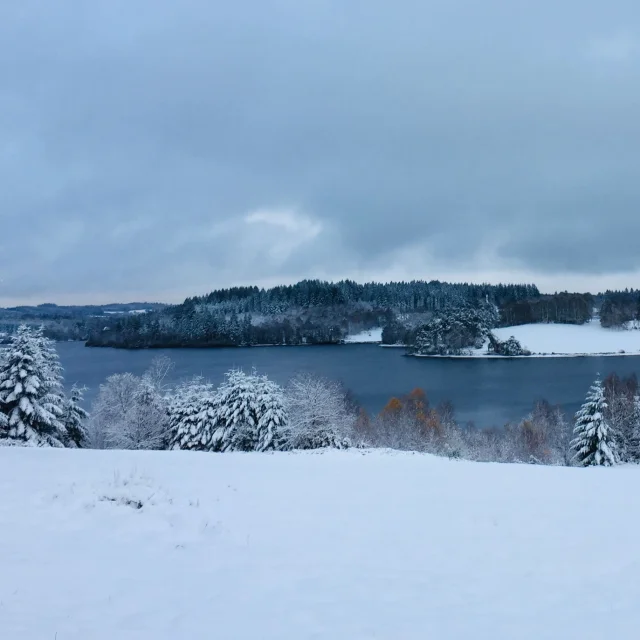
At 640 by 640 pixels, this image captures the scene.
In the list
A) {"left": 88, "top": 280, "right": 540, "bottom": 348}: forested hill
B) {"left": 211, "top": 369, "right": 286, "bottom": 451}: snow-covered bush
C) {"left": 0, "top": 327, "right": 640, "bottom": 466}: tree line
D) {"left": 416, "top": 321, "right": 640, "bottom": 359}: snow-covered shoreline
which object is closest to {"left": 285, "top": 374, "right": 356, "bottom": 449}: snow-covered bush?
A: {"left": 0, "top": 327, "right": 640, "bottom": 466}: tree line

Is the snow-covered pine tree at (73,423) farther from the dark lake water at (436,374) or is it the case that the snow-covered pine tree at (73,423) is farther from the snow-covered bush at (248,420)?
the dark lake water at (436,374)

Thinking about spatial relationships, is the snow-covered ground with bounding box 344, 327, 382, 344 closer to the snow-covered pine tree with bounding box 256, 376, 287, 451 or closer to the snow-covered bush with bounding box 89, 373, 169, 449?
the snow-covered bush with bounding box 89, 373, 169, 449

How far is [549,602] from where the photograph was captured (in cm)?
475

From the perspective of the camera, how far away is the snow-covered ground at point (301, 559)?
404 centimetres

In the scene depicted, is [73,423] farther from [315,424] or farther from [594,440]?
[594,440]

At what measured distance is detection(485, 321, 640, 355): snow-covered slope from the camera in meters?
96.5

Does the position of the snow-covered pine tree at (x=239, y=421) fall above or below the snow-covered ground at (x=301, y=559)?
below

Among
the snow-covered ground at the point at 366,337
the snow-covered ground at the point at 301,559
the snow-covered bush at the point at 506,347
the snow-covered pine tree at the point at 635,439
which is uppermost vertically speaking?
the snow-covered ground at the point at 366,337

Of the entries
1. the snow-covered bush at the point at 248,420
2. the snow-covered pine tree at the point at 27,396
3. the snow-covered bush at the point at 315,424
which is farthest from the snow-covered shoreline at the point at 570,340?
the snow-covered pine tree at the point at 27,396

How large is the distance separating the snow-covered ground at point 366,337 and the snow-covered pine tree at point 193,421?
10482 cm

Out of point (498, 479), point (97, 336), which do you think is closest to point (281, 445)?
point (498, 479)

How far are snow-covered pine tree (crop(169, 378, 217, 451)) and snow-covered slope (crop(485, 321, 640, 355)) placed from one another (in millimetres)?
86641

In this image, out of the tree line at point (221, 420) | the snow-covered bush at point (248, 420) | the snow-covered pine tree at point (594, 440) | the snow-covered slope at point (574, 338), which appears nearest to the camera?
the tree line at point (221, 420)

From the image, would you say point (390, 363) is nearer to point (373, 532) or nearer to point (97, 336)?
point (373, 532)
